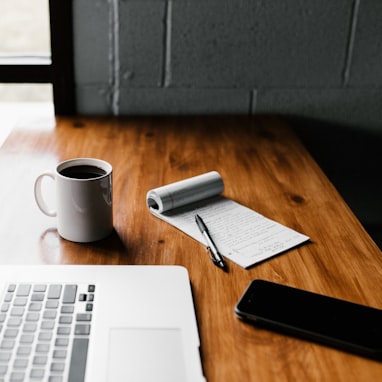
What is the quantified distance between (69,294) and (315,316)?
33 cm

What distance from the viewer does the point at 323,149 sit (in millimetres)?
1728

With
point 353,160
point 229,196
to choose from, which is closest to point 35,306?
point 229,196

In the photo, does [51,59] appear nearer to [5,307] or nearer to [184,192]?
[184,192]

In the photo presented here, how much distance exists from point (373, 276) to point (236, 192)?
36 cm

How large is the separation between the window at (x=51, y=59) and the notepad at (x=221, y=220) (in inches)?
25.7

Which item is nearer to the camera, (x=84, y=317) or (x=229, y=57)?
(x=84, y=317)

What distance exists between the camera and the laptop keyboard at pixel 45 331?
2.15ft

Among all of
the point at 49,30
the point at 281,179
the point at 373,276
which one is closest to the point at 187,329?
the point at 373,276

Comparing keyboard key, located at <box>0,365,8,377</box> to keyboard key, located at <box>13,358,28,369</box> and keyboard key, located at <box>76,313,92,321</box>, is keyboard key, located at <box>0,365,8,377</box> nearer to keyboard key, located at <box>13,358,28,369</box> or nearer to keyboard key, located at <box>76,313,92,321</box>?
keyboard key, located at <box>13,358,28,369</box>

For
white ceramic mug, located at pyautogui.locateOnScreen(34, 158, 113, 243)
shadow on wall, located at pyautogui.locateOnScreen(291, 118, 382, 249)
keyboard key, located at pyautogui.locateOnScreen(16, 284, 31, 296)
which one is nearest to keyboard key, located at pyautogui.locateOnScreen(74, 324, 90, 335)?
keyboard key, located at pyautogui.locateOnScreen(16, 284, 31, 296)

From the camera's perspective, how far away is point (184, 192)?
107 cm

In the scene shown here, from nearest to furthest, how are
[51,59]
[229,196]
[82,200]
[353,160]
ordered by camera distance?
1. [82,200]
2. [229,196]
3. [51,59]
4. [353,160]

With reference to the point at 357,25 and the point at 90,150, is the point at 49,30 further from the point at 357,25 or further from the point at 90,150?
the point at 357,25

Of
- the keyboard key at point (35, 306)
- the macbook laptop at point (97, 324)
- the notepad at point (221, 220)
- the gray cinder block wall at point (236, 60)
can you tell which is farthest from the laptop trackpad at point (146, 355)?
the gray cinder block wall at point (236, 60)
